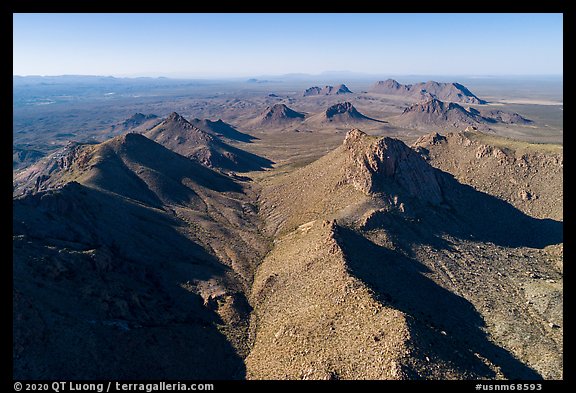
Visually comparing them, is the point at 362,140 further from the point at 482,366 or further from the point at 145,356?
the point at 145,356

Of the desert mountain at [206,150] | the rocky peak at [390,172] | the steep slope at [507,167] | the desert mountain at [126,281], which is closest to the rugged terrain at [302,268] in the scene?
Answer: the desert mountain at [126,281]

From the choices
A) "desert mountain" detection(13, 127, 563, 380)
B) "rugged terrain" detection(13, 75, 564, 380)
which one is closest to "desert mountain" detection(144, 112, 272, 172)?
"rugged terrain" detection(13, 75, 564, 380)

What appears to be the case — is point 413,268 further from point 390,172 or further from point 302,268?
point 390,172

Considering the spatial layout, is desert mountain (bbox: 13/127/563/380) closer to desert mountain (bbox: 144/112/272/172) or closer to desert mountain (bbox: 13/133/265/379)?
desert mountain (bbox: 13/133/265/379)

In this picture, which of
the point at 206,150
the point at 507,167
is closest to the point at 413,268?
the point at 507,167

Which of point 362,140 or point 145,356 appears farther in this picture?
point 362,140

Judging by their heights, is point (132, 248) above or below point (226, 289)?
above

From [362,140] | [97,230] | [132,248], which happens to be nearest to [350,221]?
[362,140]
